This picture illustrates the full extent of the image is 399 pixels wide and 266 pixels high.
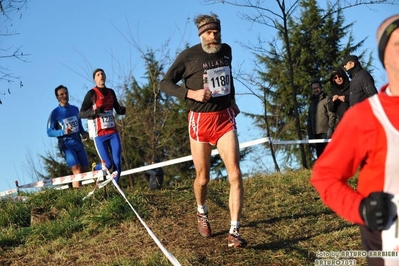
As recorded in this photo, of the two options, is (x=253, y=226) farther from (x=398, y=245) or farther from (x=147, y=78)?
(x=147, y=78)

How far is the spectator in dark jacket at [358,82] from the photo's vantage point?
9.57 metres

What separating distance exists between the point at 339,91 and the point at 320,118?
3.05ft

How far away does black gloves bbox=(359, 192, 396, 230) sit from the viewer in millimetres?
2266

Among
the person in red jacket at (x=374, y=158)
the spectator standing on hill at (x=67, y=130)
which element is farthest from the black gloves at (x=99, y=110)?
the person in red jacket at (x=374, y=158)

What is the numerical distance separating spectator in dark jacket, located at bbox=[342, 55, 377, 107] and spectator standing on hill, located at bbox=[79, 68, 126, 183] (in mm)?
3935

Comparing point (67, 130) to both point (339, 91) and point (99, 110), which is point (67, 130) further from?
point (339, 91)

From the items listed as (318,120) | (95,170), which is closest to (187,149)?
(318,120)

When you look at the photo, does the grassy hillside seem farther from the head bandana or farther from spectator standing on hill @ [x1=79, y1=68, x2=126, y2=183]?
the head bandana

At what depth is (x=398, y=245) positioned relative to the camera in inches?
94.4

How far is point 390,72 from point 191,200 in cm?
689

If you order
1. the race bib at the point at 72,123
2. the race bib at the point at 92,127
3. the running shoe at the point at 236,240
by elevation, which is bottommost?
the running shoe at the point at 236,240

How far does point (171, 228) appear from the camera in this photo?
7.40 metres

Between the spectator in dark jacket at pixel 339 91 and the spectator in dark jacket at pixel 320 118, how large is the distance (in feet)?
1.58

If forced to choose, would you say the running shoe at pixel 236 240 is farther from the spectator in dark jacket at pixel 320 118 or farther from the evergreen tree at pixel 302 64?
the evergreen tree at pixel 302 64
